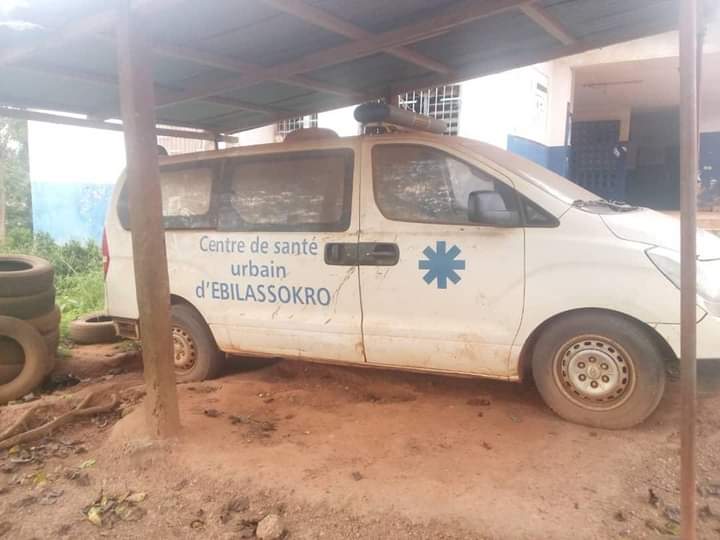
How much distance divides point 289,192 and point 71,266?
8.42 metres

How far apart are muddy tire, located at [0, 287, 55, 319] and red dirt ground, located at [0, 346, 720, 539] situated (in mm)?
1035

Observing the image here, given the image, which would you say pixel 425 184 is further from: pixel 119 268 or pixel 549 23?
pixel 119 268

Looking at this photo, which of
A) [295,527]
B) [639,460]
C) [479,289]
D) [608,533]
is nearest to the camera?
[608,533]

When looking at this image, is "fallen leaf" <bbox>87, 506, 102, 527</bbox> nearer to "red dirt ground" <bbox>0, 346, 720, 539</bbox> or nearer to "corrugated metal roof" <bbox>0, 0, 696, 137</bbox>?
"red dirt ground" <bbox>0, 346, 720, 539</bbox>

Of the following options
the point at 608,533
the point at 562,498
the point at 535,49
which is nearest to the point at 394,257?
the point at 562,498

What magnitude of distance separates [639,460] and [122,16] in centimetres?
370

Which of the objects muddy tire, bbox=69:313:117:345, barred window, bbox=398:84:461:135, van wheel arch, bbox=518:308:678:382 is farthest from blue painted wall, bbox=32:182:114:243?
van wheel arch, bbox=518:308:678:382

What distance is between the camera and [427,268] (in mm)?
3646

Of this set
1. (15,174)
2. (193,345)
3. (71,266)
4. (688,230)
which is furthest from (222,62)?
(15,174)

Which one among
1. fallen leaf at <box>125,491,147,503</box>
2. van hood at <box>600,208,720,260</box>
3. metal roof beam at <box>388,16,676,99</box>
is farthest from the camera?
metal roof beam at <box>388,16,676,99</box>

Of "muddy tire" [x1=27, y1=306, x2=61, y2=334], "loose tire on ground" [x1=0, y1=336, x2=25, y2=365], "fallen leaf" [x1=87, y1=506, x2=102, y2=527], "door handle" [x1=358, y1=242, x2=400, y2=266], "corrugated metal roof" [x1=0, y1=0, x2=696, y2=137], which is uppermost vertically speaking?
"corrugated metal roof" [x1=0, y1=0, x2=696, y2=137]

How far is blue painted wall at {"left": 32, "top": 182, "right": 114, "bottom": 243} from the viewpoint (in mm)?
12812

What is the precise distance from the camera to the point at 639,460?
300cm

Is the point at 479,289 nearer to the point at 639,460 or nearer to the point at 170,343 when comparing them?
the point at 639,460
